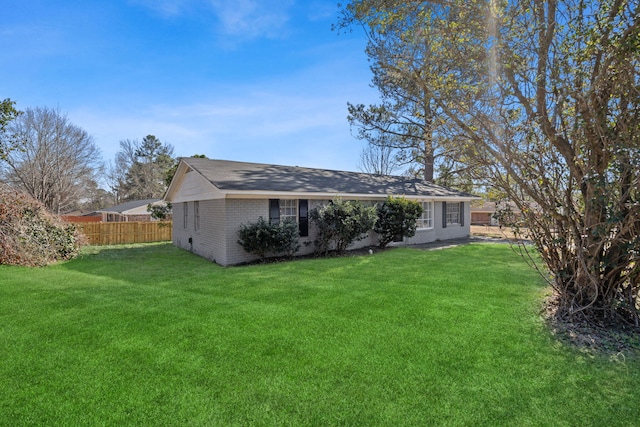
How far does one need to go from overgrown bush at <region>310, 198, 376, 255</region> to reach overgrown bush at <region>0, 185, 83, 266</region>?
8855 millimetres

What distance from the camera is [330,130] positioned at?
2323 centimetres

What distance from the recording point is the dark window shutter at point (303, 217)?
11.6 metres

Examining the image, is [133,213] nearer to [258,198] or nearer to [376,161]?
[258,198]

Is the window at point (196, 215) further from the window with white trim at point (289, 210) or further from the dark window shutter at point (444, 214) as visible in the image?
the dark window shutter at point (444, 214)

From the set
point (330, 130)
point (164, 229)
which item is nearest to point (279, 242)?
point (164, 229)

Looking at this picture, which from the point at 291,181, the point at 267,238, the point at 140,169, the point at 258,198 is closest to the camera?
the point at 267,238

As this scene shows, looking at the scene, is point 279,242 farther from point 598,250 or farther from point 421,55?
point 598,250

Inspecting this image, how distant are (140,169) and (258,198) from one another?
114ft

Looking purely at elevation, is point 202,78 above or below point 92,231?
above

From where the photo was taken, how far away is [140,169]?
1540 inches

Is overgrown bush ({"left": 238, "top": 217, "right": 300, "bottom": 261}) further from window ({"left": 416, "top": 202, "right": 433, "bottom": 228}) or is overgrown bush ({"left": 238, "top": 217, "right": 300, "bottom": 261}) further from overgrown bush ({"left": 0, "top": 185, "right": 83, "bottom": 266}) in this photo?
window ({"left": 416, "top": 202, "right": 433, "bottom": 228})

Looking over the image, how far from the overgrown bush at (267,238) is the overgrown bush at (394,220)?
13.8 ft

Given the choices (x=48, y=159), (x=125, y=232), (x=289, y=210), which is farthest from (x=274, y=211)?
(x=48, y=159)

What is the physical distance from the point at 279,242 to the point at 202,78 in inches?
304
